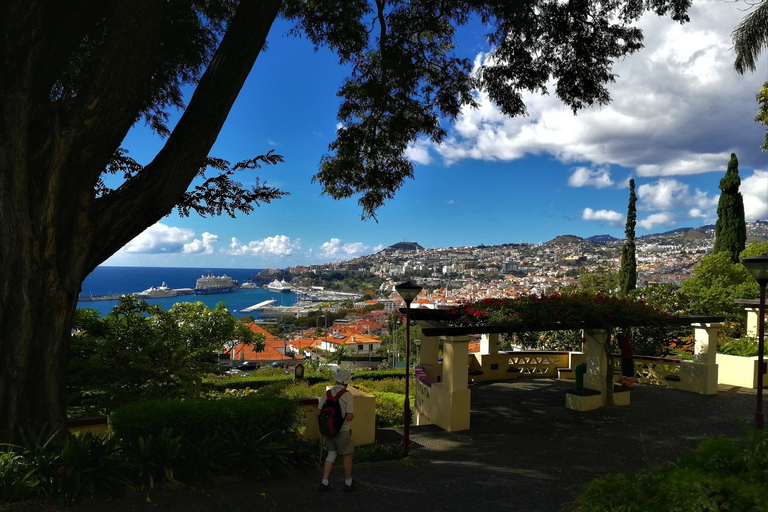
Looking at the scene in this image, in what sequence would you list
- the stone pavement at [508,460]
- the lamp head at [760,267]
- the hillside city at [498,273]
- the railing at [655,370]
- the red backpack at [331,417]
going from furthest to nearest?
the hillside city at [498,273]
the railing at [655,370]
the lamp head at [760,267]
the red backpack at [331,417]
the stone pavement at [508,460]

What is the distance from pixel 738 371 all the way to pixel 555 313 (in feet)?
28.0

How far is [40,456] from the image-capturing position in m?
5.48

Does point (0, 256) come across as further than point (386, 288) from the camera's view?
No

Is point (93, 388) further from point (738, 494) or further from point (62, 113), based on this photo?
point (738, 494)

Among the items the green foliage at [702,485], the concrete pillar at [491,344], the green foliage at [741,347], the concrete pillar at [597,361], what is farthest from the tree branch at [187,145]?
the green foliage at [741,347]

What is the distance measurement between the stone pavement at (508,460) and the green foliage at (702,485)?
74 cm

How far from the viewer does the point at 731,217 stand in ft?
93.4

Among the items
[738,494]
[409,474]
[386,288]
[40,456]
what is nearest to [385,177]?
[409,474]

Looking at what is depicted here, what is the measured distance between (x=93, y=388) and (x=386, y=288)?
158m

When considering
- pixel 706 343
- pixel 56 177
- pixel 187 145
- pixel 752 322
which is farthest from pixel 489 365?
pixel 56 177

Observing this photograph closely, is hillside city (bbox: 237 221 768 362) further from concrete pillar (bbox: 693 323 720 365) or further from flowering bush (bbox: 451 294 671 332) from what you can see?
flowering bush (bbox: 451 294 671 332)

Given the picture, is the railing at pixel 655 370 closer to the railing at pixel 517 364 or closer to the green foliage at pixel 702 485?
the railing at pixel 517 364

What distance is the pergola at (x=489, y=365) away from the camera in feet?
32.4

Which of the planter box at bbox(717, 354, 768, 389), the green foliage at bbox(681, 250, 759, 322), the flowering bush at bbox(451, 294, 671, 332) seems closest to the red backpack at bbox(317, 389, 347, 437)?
the flowering bush at bbox(451, 294, 671, 332)
